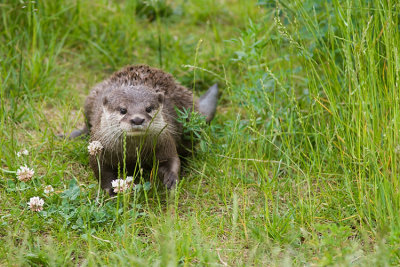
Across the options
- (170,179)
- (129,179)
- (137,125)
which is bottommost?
(170,179)

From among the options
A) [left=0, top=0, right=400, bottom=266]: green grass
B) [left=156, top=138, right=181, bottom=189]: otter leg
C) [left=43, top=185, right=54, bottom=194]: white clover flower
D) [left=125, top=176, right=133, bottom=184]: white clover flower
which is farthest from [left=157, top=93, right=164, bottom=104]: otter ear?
[left=43, top=185, right=54, bottom=194]: white clover flower

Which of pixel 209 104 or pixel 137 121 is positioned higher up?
pixel 137 121

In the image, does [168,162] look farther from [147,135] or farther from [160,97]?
[160,97]

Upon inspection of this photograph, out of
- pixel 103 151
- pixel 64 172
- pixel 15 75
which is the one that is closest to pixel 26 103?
pixel 15 75

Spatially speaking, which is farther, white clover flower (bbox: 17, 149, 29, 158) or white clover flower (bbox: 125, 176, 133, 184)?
white clover flower (bbox: 17, 149, 29, 158)

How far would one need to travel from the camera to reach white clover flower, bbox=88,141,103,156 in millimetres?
3002

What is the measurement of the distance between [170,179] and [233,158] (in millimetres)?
394

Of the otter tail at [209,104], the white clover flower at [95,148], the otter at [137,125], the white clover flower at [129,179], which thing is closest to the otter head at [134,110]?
the otter at [137,125]

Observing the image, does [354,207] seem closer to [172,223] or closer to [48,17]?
[172,223]

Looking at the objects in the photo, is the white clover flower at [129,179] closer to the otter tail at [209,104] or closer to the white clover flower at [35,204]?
the white clover flower at [35,204]

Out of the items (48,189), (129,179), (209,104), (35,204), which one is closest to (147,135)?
(129,179)

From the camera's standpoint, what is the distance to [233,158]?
10.1 ft

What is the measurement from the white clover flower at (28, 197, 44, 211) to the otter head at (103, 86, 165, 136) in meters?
0.57

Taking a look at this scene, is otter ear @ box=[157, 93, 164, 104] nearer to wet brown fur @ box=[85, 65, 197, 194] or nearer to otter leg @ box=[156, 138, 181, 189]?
wet brown fur @ box=[85, 65, 197, 194]
